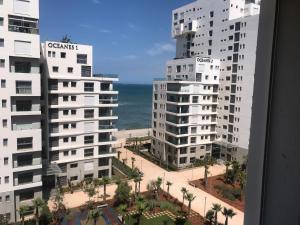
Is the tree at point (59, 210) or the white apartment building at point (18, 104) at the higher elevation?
the white apartment building at point (18, 104)

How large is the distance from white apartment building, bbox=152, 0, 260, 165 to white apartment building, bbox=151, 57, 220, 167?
1026 millimetres

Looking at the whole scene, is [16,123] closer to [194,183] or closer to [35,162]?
[35,162]

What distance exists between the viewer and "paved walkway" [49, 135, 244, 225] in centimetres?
1847

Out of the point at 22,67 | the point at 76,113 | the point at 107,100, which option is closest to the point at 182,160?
the point at 107,100

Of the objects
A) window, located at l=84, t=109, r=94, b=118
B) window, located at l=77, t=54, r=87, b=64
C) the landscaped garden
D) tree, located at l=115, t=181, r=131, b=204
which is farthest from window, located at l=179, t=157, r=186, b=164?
window, located at l=77, t=54, r=87, b=64

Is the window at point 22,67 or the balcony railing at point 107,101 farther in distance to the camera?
the balcony railing at point 107,101

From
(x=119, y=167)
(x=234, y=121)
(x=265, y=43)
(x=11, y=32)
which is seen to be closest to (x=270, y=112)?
(x=265, y=43)

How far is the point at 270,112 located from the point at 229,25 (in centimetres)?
2878

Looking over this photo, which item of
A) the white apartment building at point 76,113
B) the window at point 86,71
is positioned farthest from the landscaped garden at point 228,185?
the window at point 86,71

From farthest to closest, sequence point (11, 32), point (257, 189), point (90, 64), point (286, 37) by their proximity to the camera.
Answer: point (90, 64), point (11, 32), point (257, 189), point (286, 37)

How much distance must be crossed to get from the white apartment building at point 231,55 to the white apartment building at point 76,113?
1177 centimetres

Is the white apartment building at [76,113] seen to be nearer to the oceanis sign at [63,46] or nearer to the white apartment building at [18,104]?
the oceanis sign at [63,46]

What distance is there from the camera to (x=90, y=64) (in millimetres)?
22062

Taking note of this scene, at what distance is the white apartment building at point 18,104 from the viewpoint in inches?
619
